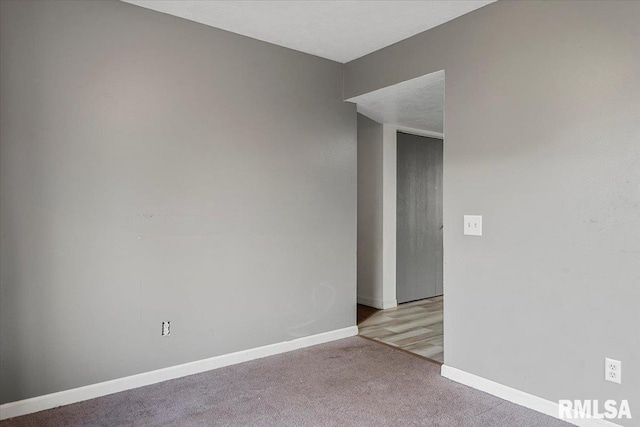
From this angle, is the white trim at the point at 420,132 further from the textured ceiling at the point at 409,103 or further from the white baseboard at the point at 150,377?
the white baseboard at the point at 150,377

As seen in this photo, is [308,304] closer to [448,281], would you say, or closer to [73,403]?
[448,281]

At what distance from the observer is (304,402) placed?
2516mm

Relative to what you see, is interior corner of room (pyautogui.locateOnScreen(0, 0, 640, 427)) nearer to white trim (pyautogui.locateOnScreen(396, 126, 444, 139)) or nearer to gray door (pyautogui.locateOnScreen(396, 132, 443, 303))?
white trim (pyautogui.locateOnScreen(396, 126, 444, 139))

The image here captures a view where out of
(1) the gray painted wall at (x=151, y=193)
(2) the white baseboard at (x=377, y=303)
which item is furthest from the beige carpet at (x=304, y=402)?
(2) the white baseboard at (x=377, y=303)

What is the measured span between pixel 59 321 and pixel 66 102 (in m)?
1.29

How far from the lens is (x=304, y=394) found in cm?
262

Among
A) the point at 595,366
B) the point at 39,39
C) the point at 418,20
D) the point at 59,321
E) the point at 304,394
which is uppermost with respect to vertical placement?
the point at 418,20

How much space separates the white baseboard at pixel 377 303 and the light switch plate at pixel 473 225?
2315 mm

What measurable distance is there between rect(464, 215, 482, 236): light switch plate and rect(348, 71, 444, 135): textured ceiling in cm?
107

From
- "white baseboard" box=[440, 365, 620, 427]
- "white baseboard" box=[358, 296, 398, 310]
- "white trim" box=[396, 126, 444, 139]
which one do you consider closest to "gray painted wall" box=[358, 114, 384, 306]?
"white baseboard" box=[358, 296, 398, 310]

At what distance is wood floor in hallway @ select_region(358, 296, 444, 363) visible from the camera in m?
3.58

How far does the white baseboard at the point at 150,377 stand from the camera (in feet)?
7.79

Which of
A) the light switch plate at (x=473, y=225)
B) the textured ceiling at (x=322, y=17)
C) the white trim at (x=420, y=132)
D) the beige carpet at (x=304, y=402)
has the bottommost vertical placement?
the beige carpet at (x=304, y=402)

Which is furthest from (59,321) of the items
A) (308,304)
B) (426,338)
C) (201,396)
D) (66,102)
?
(426,338)
